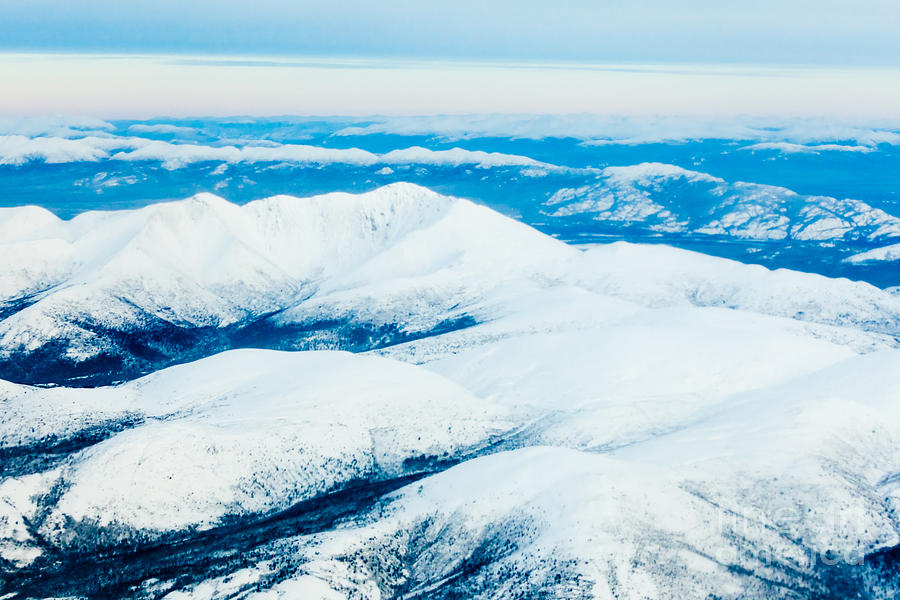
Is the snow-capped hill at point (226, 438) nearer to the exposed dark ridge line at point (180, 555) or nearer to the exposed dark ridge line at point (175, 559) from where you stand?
the exposed dark ridge line at point (180, 555)

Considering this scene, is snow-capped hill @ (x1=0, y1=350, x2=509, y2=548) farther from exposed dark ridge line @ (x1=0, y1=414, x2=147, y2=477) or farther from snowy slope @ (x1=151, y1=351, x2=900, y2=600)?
snowy slope @ (x1=151, y1=351, x2=900, y2=600)

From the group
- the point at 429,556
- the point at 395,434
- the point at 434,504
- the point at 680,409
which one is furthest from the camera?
the point at 680,409

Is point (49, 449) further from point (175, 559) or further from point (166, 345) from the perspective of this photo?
point (166, 345)

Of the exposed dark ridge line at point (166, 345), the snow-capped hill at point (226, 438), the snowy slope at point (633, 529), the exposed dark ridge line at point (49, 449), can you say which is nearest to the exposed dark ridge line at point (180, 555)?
the snow-capped hill at point (226, 438)

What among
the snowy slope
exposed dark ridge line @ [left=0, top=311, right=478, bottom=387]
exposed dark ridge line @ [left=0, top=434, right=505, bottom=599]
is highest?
the snowy slope

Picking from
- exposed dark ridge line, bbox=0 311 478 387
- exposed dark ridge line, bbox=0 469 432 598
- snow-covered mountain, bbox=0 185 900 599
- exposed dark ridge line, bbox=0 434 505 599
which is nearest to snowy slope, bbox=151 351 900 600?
snow-covered mountain, bbox=0 185 900 599

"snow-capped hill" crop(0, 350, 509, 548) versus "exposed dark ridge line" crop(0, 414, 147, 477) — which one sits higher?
"exposed dark ridge line" crop(0, 414, 147, 477)

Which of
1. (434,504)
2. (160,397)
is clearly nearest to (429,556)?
(434,504)

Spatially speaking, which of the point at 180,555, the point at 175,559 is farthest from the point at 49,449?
the point at 175,559

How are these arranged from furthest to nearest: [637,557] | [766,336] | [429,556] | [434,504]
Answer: [766,336], [434,504], [429,556], [637,557]

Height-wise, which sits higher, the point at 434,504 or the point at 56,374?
the point at 434,504

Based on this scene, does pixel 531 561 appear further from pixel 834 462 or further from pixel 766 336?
pixel 766 336
